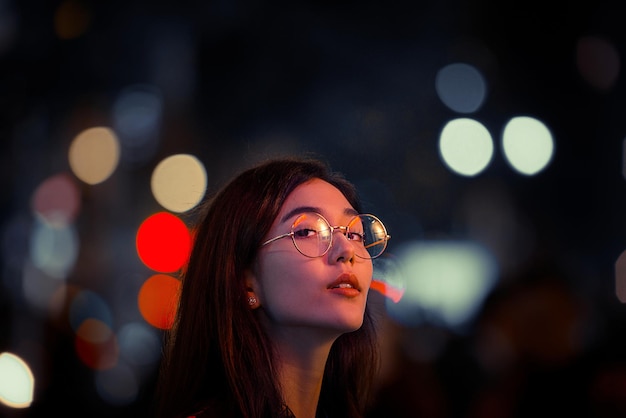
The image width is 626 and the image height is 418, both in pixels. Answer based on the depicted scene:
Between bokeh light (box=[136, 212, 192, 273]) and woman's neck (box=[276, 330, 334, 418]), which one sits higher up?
woman's neck (box=[276, 330, 334, 418])

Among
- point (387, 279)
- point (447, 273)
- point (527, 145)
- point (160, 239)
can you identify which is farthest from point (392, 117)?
point (160, 239)

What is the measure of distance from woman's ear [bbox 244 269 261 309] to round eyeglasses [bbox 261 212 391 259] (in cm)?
11

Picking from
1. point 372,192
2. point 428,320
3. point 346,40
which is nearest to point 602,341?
point 372,192

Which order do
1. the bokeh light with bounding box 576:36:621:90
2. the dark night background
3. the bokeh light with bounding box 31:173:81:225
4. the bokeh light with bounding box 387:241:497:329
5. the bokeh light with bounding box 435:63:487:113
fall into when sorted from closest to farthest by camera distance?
1. the dark night background
2. the bokeh light with bounding box 576:36:621:90
3. the bokeh light with bounding box 435:63:487:113
4. the bokeh light with bounding box 387:241:497:329
5. the bokeh light with bounding box 31:173:81:225

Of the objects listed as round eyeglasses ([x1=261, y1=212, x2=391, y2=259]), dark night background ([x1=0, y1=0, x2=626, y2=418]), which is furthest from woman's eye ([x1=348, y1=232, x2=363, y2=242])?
dark night background ([x1=0, y1=0, x2=626, y2=418])

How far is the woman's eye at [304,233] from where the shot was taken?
2254 millimetres

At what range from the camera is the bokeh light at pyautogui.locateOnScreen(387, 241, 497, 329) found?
19.7ft

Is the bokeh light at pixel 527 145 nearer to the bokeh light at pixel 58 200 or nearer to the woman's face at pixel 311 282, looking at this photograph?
the woman's face at pixel 311 282

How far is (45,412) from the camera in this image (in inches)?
173

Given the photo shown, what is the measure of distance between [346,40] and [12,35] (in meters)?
2.39

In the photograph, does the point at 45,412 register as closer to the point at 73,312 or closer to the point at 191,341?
the point at 191,341

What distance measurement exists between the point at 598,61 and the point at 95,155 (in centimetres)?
482

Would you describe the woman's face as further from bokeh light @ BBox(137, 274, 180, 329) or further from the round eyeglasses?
bokeh light @ BBox(137, 274, 180, 329)

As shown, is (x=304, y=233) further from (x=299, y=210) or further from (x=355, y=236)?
(x=355, y=236)
